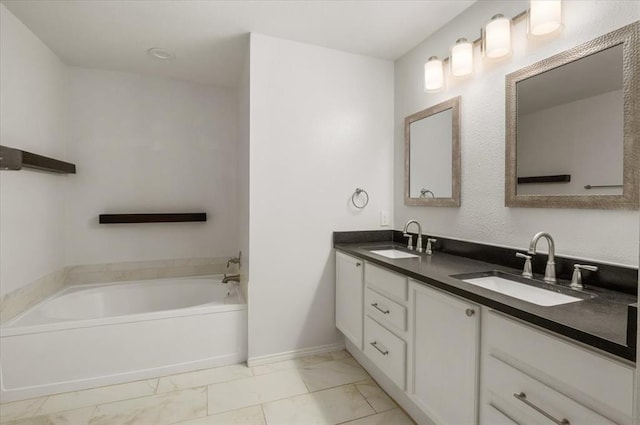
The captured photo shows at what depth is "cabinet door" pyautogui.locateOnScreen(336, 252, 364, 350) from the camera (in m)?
2.11

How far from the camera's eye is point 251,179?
7.39ft

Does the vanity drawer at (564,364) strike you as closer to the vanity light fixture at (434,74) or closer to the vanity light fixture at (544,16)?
the vanity light fixture at (544,16)

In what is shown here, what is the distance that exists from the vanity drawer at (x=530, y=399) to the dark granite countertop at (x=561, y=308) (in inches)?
7.7

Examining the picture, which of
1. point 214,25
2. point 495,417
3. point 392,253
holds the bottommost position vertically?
point 495,417

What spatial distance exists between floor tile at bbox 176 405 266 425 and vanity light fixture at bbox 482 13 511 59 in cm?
239

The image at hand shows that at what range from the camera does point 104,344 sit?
2055mm

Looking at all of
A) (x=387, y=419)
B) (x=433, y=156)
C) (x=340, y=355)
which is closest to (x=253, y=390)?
(x=340, y=355)

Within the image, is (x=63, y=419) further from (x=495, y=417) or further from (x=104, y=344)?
(x=495, y=417)

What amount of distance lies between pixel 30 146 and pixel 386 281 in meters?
2.68

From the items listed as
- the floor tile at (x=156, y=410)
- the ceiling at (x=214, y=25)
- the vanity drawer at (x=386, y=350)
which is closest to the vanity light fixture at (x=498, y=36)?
the ceiling at (x=214, y=25)

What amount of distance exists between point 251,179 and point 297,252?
0.66 meters

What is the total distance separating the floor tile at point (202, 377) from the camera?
2051mm

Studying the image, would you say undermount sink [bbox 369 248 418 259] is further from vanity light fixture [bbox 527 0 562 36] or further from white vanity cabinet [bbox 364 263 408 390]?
vanity light fixture [bbox 527 0 562 36]

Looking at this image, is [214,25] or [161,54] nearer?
[214,25]
